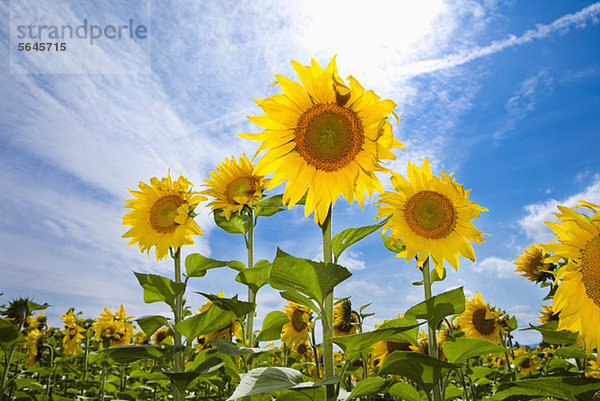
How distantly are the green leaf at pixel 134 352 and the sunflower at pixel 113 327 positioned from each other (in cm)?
511

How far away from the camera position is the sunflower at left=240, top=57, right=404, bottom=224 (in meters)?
2.12

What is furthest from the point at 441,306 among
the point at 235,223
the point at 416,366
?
the point at 235,223

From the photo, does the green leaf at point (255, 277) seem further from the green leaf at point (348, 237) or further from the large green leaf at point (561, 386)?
the large green leaf at point (561, 386)

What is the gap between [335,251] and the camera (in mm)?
2045

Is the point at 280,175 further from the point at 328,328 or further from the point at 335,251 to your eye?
the point at 328,328

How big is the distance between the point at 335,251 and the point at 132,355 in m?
1.68

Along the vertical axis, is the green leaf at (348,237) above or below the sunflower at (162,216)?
below

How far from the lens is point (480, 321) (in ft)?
17.1

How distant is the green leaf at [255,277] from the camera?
280 centimetres

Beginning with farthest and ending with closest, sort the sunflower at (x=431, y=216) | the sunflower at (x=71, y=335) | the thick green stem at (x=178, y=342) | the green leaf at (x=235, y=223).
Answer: the sunflower at (x=71, y=335) < the green leaf at (x=235, y=223) < the sunflower at (x=431, y=216) < the thick green stem at (x=178, y=342)

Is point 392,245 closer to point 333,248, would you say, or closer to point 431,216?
point 431,216

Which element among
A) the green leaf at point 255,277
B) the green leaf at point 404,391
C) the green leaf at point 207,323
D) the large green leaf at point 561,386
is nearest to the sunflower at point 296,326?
the green leaf at point 255,277

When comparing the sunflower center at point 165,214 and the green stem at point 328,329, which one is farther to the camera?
the sunflower center at point 165,214

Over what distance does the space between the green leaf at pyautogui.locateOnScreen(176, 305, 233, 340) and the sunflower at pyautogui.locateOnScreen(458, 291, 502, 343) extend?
3700mm
